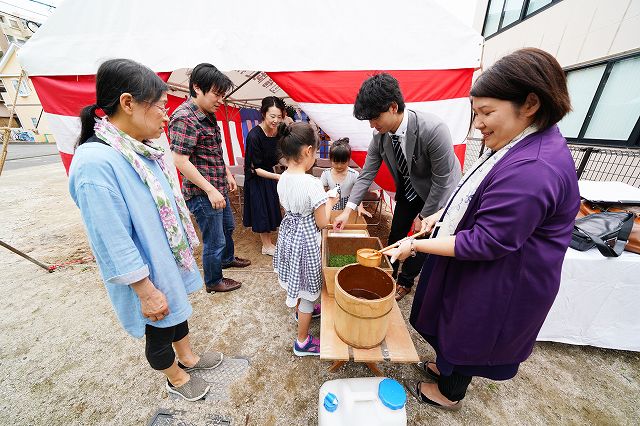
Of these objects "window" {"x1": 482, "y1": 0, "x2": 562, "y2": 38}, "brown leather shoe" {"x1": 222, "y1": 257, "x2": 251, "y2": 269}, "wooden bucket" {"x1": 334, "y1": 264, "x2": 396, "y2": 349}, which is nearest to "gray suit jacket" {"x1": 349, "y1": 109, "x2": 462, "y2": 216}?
"wooden bucket" {"x1": 334, "y1": 264, "x2": 396, "y2": 349}

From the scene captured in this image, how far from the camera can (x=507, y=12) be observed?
7.66 metres

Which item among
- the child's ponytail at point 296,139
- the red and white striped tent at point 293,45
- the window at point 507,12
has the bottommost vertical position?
the child's ponytail at point 296,139

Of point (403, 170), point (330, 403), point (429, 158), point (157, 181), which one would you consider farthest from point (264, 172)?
point (330, 403)

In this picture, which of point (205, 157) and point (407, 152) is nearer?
point (407, 152)

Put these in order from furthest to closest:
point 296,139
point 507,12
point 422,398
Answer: point 507,12
point 422,398
point 296,139

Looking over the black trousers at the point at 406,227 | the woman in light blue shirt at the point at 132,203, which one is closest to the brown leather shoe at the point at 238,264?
the woman in light blue shirt at the point at 132,203

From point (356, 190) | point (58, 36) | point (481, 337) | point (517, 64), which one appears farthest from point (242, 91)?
point (481, 337)

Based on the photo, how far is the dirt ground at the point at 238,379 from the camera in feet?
5.33

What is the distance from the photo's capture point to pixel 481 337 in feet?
3.94

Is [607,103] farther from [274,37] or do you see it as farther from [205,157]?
[205,157]

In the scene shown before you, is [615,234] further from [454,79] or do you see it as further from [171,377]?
[171,377]

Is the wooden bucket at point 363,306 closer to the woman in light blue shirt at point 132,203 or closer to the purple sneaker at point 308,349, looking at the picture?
the purple sneaker at point 308,349

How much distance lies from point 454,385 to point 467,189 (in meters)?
1.22

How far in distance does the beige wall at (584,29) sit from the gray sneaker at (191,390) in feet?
21.2
